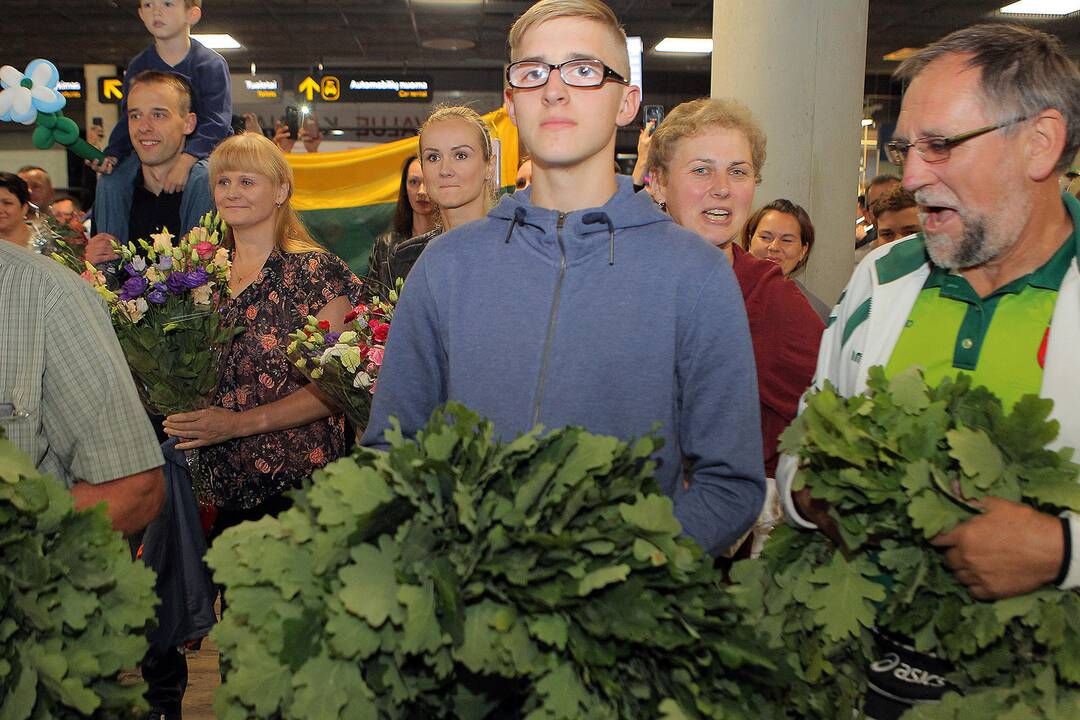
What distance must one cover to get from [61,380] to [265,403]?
4.83ft

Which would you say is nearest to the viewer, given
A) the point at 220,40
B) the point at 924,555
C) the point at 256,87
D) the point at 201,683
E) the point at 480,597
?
the point at 480,597

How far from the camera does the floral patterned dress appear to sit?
329 centimetres

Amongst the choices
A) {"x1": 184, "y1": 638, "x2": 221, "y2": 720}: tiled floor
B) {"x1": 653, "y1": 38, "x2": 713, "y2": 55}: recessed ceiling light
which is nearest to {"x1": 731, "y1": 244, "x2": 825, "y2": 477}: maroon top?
{"x1": 184, "y1": 638, "x2": 221, "y2": 720}: tiled floor

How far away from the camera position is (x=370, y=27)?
1552 centimetres

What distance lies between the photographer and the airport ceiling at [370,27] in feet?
45.5

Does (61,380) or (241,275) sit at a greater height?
(241,275)

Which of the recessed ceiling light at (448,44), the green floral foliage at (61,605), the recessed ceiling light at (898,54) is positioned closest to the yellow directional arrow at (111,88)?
the recessed ceiling light at (448,44)

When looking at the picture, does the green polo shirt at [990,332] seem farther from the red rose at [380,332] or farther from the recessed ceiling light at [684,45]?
the recessed ceiling light at [684,45]

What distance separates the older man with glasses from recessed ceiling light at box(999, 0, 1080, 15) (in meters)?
12.7

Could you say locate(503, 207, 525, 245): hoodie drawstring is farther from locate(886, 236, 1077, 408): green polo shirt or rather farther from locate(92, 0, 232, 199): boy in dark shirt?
locate(92, 0, 232, 199): boy in dark shirt

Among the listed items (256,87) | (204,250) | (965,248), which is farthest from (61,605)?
(256,87)

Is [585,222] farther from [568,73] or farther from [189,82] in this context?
[189,82]

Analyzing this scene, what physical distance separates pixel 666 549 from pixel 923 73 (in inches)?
42.5

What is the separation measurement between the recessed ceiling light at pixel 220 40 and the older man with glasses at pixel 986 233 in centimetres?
1563
